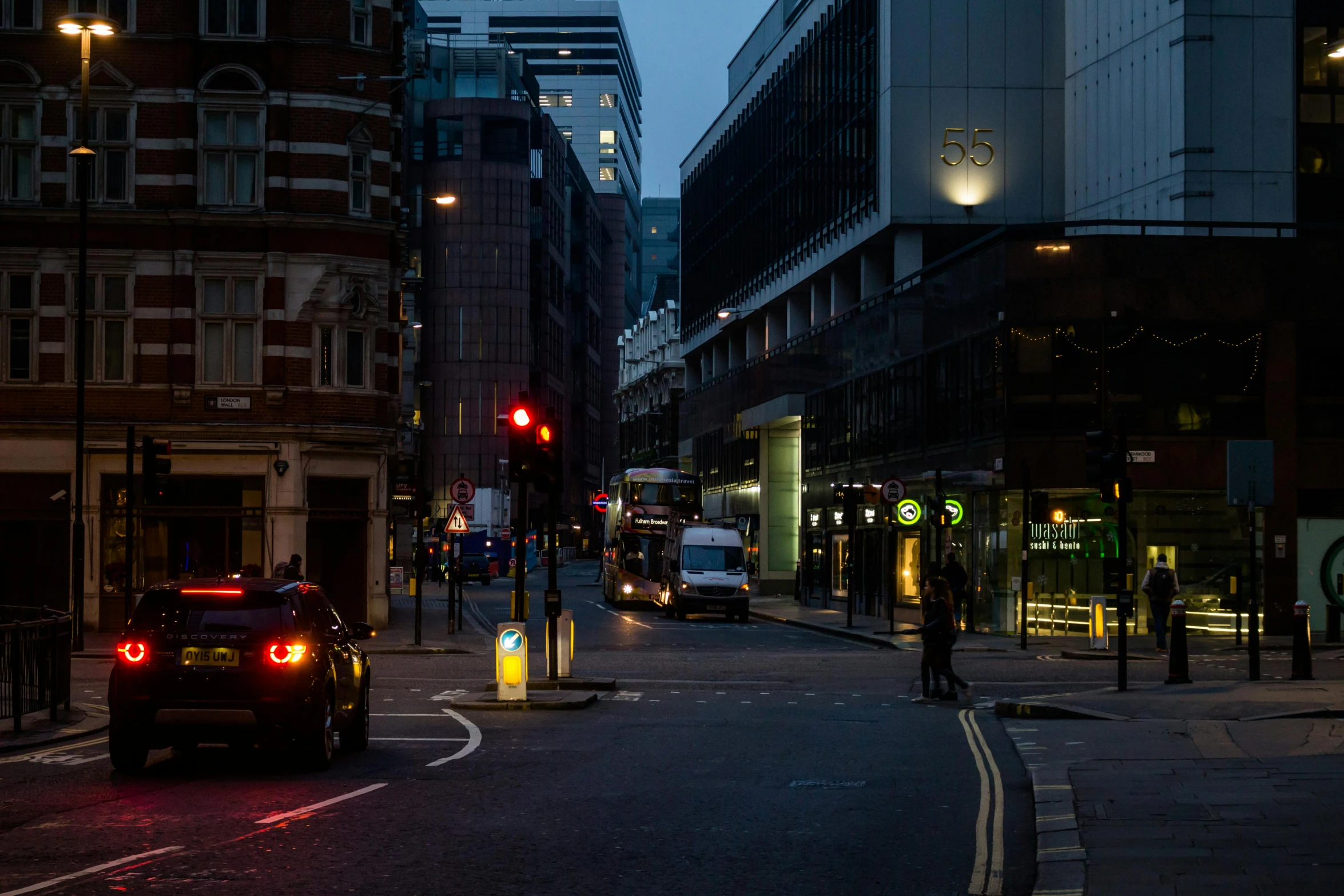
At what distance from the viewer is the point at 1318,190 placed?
47500mm

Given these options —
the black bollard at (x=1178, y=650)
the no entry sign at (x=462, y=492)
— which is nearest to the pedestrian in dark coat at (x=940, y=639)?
the black bollard at (x=1178, y=650)

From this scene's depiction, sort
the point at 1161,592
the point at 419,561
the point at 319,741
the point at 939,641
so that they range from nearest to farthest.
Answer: the point at 319,741
the point at 939,641
the point at 1161,592
the point at 419,561

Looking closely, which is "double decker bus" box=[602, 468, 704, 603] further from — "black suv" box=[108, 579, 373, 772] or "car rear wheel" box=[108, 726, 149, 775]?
"car rear wheel" box=[108, 726, 149, 775]

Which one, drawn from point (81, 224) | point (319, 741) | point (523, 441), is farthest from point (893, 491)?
point (319, 741)

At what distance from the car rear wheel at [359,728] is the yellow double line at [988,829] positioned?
19.0 ft

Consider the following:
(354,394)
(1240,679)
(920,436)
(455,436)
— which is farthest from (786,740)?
(455,436)

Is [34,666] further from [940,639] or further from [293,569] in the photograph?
[940,639]

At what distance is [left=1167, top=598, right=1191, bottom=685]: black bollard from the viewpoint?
81.5 feet

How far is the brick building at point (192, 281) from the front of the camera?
3759 centimetres

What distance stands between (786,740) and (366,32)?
26291 millimetres

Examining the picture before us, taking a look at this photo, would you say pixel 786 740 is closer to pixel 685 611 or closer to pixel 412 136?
pixel 685 611

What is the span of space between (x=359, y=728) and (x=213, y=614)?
97.4 inches

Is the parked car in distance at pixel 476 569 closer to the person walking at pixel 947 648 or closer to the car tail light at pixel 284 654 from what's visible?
the person walking at pixel 947 648

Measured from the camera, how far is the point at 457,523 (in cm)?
3772
